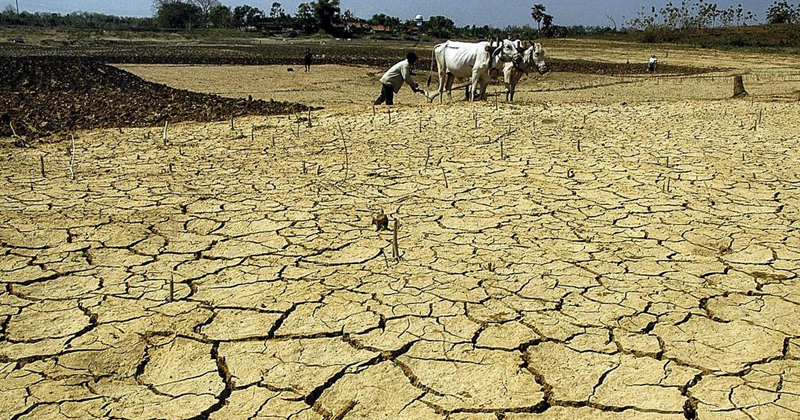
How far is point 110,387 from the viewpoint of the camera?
253 cm

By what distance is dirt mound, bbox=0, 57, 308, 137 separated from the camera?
8.90 m

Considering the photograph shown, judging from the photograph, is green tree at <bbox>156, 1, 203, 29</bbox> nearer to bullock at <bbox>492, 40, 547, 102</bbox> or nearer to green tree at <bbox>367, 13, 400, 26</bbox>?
green tree at <bbox>367, 13, 400, 26</bbox>

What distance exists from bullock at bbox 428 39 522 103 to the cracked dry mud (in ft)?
16.6

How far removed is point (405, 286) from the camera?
137 inches

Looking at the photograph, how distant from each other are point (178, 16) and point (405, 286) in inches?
3434

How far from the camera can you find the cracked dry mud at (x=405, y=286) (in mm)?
2510

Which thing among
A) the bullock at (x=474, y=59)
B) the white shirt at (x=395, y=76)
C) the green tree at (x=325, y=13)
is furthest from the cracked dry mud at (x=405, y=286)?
the green tree at (x=325, y=13)

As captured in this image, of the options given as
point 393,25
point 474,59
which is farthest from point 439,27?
point 474,59

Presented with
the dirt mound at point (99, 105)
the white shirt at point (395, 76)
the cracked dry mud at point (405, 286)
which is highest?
Answer: the white shirt at point (395, 76)

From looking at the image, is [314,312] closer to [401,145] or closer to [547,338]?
[547,338]

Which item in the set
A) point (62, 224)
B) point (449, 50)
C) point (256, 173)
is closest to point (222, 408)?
point (62, 224)

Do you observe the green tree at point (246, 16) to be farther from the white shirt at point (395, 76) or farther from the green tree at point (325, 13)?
the white shirt at point (395, 76)

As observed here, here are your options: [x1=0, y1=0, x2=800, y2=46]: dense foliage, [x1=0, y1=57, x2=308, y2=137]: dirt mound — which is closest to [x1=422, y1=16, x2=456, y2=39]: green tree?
[x1=0, y1=0, x2=800, y2=46]: dense foliage

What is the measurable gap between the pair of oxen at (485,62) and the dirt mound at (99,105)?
2996 millimetres
